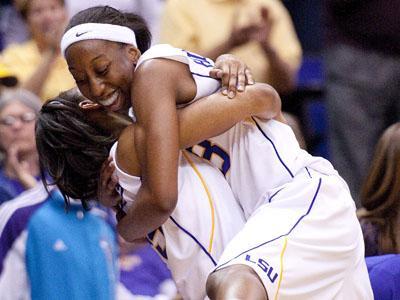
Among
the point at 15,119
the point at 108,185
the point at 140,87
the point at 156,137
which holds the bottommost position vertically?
the point at 15,119

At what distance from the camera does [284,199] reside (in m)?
4.15

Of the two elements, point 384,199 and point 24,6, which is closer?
point 384,199

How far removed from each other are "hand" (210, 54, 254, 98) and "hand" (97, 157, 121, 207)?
0.43 meters

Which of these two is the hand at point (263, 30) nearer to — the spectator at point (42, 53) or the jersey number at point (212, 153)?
the spectator at point (42, 53)

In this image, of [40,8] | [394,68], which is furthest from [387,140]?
[40,8]

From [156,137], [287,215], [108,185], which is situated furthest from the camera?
[108,185]

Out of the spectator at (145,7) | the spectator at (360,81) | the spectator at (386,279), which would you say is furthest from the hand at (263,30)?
the spectator at (386,279)

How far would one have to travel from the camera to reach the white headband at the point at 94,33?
4.18 meters

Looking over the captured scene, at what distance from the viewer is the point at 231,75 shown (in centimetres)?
427

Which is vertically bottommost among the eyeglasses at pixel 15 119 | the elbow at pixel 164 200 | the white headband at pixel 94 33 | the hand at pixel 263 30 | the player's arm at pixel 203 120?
the eyeglasses at pixel 15 119

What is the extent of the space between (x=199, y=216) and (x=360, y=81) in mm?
3069

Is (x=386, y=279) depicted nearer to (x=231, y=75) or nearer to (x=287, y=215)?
(x=287, y=215)

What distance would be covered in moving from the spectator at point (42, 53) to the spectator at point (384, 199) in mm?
2323

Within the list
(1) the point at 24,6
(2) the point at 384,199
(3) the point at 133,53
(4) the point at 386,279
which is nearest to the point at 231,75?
(3) the point at 133,53
